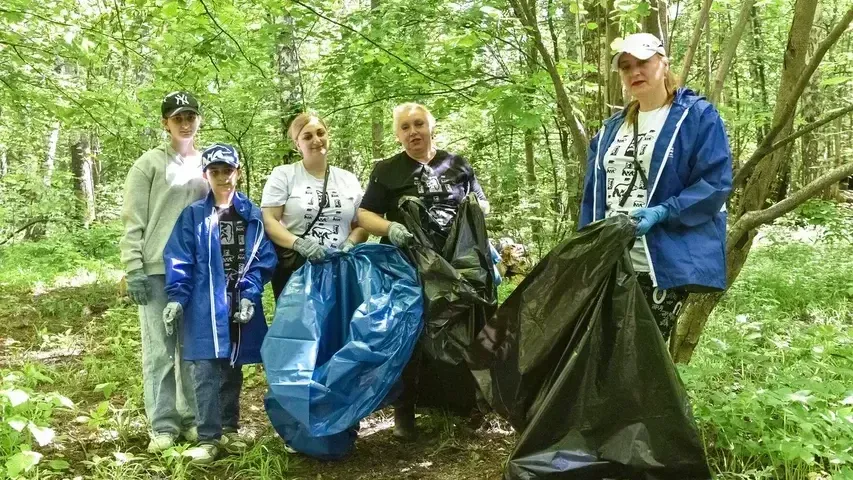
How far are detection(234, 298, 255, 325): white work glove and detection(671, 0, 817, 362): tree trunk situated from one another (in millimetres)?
2143

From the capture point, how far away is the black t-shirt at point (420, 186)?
115 inches

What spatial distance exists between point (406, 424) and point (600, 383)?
125cm

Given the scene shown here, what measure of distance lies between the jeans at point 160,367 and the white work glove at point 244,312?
0.30 meters

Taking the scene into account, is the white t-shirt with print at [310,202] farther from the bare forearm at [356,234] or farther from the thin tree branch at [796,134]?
the thin tree branch at [796,134]

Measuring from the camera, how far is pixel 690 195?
2.09 meters

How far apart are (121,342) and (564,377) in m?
4.17

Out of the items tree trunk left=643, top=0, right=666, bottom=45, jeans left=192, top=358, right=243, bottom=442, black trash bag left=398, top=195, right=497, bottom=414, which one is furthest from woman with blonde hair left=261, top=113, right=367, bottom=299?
tree trunk left=643, top=0, right=666, bottom=45

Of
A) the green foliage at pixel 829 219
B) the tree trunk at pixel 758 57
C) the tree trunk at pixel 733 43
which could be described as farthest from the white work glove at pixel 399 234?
the tree trunk at pixel 758 57

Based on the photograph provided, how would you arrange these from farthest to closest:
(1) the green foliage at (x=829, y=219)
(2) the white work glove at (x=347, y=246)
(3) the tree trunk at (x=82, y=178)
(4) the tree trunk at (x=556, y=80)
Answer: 1. (3) the tree trunk at (x=82, y=178)
2. (1) the green foliage at (x=829, y=219)
3. (4) the tree trunk at (x=556, y=80)
4. (2) the white work glove at (x=347, y=246)

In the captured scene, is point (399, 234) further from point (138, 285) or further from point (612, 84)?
point (612, 84)

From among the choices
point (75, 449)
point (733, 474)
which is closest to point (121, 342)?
point (75, 449)

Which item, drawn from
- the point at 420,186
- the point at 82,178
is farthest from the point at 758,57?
the point at 82,178

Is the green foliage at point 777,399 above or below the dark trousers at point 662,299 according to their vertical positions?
below

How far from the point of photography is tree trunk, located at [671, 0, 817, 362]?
2.72 m
